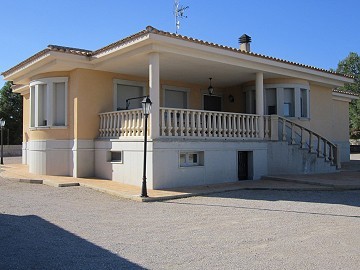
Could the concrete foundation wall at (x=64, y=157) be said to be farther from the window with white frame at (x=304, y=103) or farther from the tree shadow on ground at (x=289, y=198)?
the window with white frame at (x=304, y=103)

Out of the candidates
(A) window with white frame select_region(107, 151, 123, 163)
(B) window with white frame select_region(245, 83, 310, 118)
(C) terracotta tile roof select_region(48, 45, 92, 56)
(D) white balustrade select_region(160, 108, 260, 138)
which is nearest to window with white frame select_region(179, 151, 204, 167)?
(D) white balustrade select_region(160, 108, 260, 138)

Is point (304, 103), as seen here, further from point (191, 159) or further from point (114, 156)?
point (114, 156)

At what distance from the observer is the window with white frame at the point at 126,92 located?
1403 centimetres

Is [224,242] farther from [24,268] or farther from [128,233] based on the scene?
[24,268]

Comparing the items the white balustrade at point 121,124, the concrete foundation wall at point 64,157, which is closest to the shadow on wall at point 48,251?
the white balustrade at point 121,124

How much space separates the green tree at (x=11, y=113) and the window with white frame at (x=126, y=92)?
26.3 m

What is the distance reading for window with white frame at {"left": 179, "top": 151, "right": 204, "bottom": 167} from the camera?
11.7 metres

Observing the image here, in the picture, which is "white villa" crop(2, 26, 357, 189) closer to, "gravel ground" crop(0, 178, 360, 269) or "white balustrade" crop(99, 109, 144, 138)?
"white balustrade" crop(99, 109, 144, 138)

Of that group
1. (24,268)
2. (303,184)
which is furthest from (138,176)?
(24,268)

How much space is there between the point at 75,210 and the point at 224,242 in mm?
3876

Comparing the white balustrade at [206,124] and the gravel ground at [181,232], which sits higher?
the white balustrade at [206,124]

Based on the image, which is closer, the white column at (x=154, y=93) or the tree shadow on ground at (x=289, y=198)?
the tree shadow on ground at (x=289, y=198)

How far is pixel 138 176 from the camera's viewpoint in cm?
1138

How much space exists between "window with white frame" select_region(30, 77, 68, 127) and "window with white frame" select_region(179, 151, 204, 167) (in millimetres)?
4868
